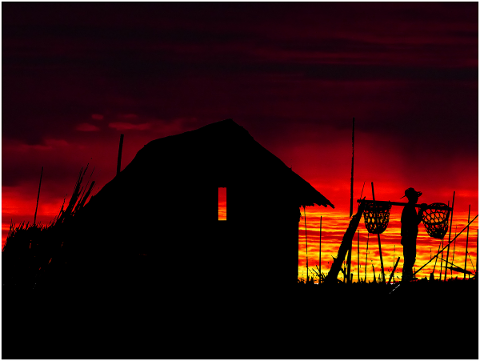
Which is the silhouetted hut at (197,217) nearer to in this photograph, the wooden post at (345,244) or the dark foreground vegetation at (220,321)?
the dark foreground vegetation at (220,321)

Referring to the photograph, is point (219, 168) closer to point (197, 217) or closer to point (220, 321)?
point (197, 217)

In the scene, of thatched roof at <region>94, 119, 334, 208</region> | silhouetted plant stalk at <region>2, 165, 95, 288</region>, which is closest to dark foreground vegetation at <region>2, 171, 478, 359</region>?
silhouetted plant stalk at <region>2, 165, 95, 288</region>

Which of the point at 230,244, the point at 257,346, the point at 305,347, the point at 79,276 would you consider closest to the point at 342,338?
the point at 305,347

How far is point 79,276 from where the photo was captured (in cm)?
1573

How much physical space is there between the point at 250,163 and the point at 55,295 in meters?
5.91

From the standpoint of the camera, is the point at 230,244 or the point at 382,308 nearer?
the point at 382,308

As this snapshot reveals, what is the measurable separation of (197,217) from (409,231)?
210 inches

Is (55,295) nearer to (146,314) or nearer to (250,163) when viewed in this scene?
(146,314)

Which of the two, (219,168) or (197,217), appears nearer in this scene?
Answer: (197,217)

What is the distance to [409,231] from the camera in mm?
14375

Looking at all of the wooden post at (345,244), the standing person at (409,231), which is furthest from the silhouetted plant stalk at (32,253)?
the standing person at (409,231)

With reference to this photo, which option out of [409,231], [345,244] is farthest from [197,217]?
[409,231]

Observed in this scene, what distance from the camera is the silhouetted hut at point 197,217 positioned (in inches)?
596

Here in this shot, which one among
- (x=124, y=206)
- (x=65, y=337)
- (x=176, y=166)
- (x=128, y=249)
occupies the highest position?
(x=176, y=166)
